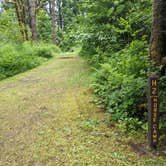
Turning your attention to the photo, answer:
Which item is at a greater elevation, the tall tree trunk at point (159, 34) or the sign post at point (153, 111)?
the tall tree trunk at point (159, 34)

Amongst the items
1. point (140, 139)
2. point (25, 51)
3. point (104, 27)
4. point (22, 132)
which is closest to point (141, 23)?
point (104, 27)

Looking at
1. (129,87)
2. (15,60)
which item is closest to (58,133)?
(129,87)

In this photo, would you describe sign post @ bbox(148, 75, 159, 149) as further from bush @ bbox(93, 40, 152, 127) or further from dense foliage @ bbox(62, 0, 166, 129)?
bush @ bbox(93, 40, 152, 127)

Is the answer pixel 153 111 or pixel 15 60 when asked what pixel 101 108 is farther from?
pixel 15 60

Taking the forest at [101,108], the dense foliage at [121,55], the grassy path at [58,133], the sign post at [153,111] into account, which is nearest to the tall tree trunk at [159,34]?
the forest at [101,108]

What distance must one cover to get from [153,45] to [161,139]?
150 cm

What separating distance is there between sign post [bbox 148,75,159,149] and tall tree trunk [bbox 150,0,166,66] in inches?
40.6

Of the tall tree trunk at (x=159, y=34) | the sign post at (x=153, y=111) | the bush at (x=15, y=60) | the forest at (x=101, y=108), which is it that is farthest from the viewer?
the bush at (x=15, y=60)

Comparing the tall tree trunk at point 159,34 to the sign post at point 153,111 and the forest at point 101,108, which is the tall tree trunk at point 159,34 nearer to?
the forest at point 101,108

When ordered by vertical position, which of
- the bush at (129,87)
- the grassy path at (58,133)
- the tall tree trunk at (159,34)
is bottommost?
the grassy path at (58,133)

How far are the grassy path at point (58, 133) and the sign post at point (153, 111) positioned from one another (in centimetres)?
24

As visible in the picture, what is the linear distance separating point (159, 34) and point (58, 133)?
220 centimetres

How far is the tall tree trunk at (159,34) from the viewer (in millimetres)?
3924

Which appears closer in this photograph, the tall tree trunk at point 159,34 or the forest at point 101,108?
the forest at point 101,108
